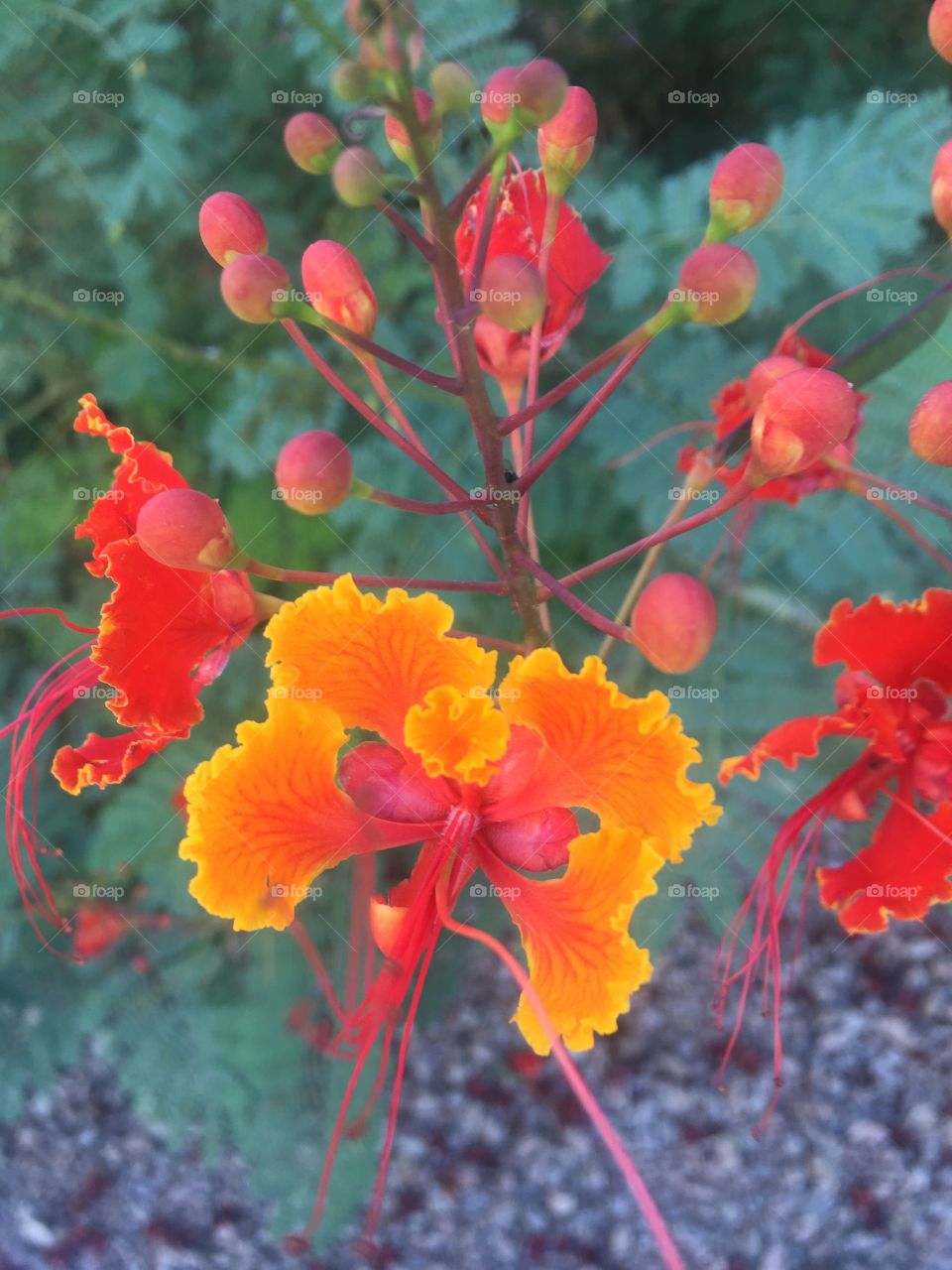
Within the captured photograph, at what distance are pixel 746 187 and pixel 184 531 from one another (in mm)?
740

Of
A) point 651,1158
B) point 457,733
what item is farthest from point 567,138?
point 651,1158

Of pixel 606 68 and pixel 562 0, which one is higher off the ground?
pixel 606 68

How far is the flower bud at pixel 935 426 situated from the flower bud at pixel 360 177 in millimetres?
668

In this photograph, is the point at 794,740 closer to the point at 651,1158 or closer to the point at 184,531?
the point at 184,531

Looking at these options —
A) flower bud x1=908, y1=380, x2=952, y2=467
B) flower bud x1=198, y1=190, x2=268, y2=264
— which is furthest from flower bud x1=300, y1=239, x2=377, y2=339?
flower bud x1=908, y1=380, x2=952, y2=467

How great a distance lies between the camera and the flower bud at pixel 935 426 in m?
1.16

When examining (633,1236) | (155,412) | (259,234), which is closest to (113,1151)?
(633,1236)

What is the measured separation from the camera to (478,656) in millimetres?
1165

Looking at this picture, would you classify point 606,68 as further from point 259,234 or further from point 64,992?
point 64,992

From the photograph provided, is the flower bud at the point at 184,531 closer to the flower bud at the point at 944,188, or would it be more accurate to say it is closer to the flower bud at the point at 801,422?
the flower bud at the point at 801,422

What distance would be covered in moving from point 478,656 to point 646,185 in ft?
6.32

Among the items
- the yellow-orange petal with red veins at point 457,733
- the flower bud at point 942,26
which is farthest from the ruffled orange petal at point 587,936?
the flower bud at point 942,26

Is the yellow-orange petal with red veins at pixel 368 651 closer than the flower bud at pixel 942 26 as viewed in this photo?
Yes

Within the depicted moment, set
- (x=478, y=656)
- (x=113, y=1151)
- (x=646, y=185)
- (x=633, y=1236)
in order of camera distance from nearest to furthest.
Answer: (x=478, y=656) < (x=646, y=185) < (x=633, y=1236) < (x=113, y=1151)
